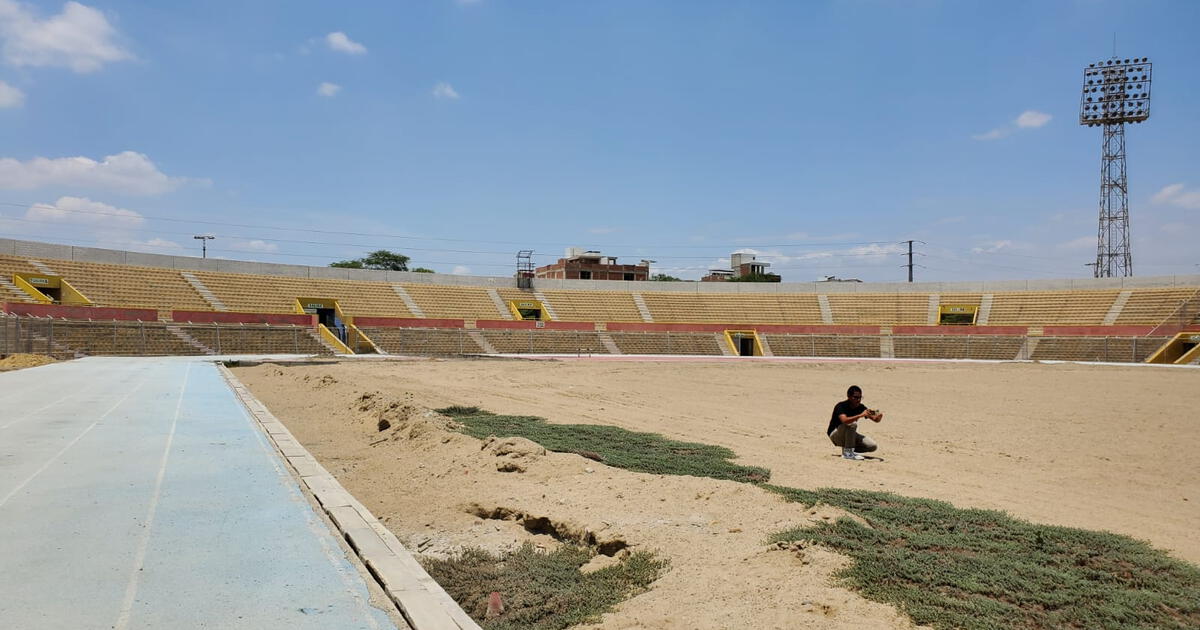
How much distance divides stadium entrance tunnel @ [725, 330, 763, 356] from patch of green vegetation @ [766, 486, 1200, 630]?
4354 centimetres

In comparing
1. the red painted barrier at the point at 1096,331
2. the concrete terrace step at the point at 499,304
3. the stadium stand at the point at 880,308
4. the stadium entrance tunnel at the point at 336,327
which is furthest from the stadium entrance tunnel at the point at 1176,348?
the stadium entrance tunnel at the point at 336,327

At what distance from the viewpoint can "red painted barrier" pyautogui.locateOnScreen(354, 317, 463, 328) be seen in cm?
4234

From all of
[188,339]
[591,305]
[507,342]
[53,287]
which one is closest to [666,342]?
[591,305]

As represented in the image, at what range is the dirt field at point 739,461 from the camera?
5.04m

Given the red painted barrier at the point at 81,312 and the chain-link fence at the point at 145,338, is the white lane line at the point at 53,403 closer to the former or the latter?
the chain-link fence at the point at 145,338

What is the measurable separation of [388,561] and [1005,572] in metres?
4.58

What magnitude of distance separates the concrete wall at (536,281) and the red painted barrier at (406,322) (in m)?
10.9

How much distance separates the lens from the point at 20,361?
24328 millimetres

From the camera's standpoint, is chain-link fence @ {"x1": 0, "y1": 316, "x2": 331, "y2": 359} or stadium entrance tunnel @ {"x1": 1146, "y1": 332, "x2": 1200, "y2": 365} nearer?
chain-link fence @ {"x1": 0, "y1": 316, "x2": 331, "y2": 359}

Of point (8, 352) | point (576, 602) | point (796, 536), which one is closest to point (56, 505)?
point (576, 602)

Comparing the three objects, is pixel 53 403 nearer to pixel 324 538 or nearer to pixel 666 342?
pixel 324 538

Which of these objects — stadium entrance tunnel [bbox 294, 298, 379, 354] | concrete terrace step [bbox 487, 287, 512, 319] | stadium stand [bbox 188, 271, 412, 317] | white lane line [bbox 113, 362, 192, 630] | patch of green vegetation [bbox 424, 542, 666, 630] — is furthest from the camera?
concrete terrace step [bbox 487, 287, 512, 319]

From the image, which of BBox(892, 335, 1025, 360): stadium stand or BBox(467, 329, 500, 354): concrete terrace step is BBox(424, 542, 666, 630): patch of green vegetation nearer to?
BBox(467, 329, 500, 354): concrete terrace step

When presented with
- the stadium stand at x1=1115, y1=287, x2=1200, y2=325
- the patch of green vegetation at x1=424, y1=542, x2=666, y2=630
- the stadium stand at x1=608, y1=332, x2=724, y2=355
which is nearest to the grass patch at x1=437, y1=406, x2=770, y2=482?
the patch of green vegetation at x1=424, y1=542, x2=666, y2=630
